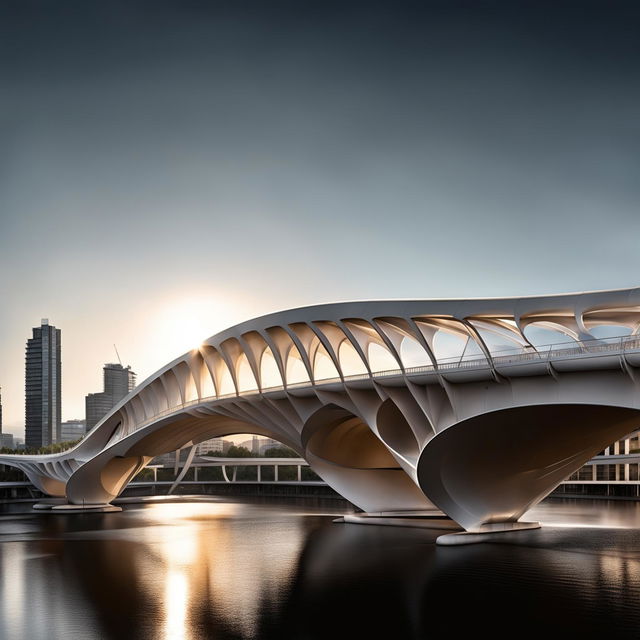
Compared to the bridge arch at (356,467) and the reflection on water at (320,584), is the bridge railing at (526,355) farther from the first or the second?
the bridge arch at (356,467)

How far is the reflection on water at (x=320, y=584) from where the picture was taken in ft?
65.5

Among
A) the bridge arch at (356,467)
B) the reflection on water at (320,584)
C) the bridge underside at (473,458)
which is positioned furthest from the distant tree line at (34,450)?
the reflection on water at (320,584)

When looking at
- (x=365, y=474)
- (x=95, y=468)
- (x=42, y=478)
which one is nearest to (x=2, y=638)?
(x=365, y=474)

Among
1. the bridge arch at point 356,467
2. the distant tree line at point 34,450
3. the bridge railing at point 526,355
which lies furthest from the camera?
the distant tree line at point 34,450

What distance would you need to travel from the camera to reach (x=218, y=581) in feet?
88.6

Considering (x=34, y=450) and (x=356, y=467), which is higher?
(x=356, y=467)

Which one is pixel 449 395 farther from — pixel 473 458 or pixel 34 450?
pixel 34 450

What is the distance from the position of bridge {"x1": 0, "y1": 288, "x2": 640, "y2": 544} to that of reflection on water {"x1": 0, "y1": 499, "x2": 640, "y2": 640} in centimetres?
354

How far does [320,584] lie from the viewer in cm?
2608

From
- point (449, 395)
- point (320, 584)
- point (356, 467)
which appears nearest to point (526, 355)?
point (449, 395)

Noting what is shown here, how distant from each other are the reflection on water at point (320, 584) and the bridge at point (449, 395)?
3543mm

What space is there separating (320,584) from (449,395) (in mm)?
11619

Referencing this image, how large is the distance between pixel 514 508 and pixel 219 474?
354 feet

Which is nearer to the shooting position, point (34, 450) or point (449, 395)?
point (449, 395)
